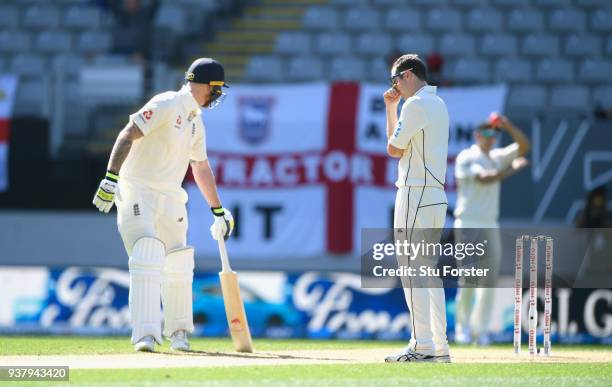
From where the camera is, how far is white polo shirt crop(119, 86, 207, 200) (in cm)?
870

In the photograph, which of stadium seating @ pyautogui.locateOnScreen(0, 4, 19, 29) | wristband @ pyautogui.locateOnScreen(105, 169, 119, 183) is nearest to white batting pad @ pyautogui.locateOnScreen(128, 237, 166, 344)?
wristband @ pyautogui.locateOnScreen(105, 169, 119, 183)

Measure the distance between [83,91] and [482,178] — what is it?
622 centimetres

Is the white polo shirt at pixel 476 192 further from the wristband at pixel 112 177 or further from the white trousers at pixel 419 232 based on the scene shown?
the wristband at pixel 112 177

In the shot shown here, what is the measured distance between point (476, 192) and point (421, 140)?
11.3 feet

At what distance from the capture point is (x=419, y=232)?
26.5 ft

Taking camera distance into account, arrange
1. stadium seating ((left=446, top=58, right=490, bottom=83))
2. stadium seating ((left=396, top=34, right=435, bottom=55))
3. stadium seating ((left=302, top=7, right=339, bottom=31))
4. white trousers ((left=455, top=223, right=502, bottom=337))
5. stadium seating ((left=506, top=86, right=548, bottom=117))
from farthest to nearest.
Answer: stadium seating ((left=302, top=7, right=339, bottom=31)), stadium seating ((left=396, top=34, right=435, bottom=55)), stadium seating ((left=446, top=58, right=490, bottom=83)), stadium seating ((left=506, top=86, right=548, bottom=117)), white trousers ((left=455, top=223, right=502, bottom=337))

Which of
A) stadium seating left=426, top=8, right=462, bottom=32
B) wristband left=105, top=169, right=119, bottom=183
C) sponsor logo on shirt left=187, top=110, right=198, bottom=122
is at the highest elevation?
stadium seating left=426, top=8, right=462, bottom=32

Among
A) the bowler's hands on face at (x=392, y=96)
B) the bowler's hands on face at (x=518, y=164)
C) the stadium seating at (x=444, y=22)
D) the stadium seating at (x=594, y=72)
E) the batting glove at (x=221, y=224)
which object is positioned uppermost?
the stadium seating at (x=444, y=22)

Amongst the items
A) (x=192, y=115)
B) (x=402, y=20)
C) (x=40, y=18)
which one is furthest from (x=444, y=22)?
(x=192, y=115)

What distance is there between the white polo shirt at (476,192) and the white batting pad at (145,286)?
12.2 feet

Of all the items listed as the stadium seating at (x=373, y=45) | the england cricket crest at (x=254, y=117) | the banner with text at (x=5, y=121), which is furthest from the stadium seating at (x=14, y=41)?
Answer: the stadium seating at (x=373, y=45)

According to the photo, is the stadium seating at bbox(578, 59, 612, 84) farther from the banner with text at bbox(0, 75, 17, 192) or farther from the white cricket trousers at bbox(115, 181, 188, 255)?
the white cricket trousers at bbox(115, 181, 188, 255)

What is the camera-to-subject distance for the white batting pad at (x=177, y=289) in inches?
355

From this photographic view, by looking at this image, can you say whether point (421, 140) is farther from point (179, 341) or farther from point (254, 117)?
point (254, 117)
